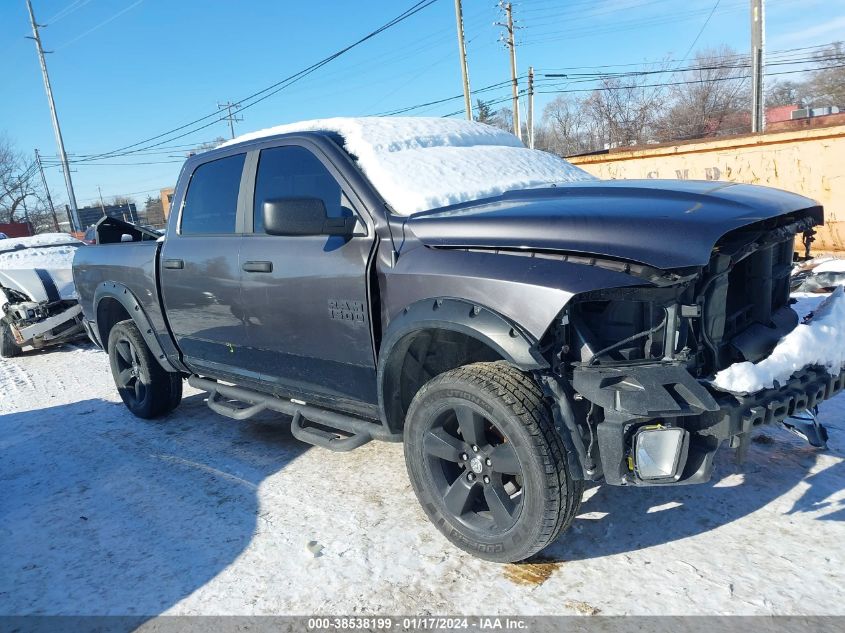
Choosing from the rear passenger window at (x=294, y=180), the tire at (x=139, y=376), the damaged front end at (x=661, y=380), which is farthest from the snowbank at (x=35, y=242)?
the damaged front end at (x=661, y=380)

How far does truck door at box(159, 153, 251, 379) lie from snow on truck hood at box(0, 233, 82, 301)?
477cm

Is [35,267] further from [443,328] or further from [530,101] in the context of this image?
[530,101]

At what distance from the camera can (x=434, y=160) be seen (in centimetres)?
340

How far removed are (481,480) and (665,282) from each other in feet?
3.68

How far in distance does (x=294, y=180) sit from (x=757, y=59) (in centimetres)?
1522

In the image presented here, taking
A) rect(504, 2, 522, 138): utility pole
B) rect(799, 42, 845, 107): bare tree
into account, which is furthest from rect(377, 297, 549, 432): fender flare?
rect(799, 42, 845, 107): bare tree

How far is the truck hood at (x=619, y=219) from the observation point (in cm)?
213

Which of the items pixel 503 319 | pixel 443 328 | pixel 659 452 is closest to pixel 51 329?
pixel 443 328

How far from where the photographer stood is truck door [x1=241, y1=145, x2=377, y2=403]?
2973 millimetres

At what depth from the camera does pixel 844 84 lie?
42.6m

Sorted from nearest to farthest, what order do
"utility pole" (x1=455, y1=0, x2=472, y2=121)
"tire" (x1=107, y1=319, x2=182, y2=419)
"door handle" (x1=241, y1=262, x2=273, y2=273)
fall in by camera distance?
"door handle" (x1=241, y1=262, x2=273, y2=273) → "tire" (x1=107, y1=319, x2=182, y2=419) → "utility pole" (x1=455, y1=0, x2=472, y2=121)

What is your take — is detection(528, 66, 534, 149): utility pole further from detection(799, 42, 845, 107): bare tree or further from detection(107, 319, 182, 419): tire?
detection(107, 319, 182, 419): tire

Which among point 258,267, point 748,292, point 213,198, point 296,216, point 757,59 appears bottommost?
point 748,292

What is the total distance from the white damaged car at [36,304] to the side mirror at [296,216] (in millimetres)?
6463
